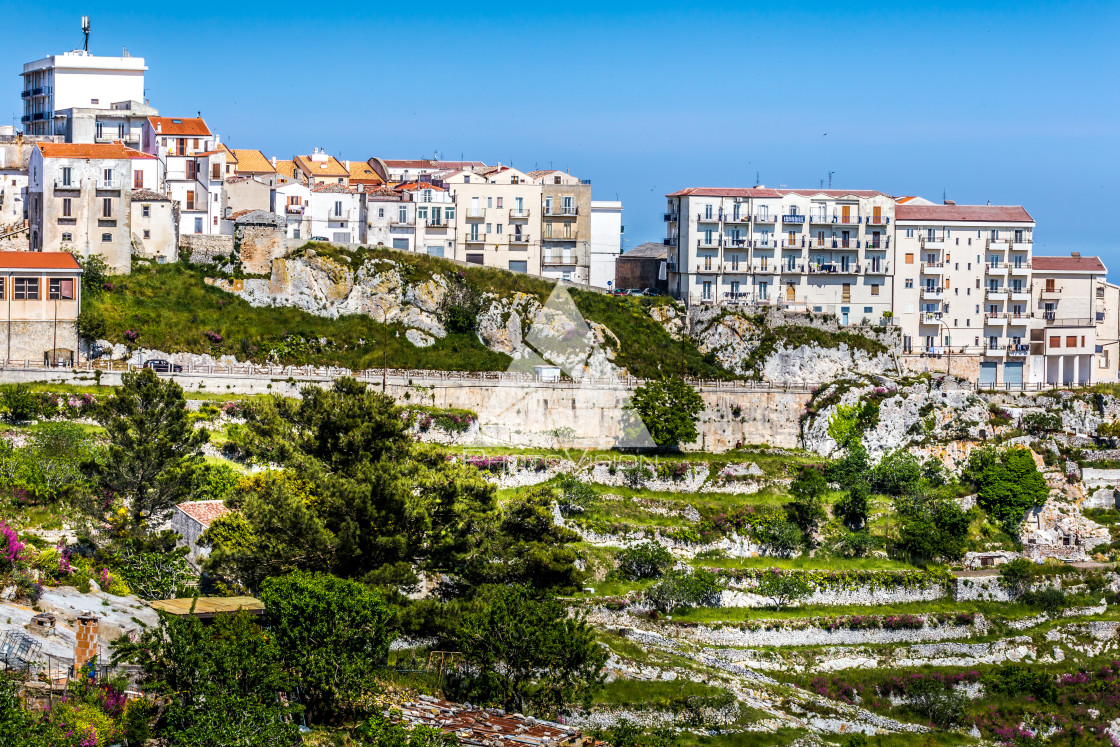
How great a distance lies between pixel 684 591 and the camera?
53000 millimetres

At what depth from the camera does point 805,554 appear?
2319 inches

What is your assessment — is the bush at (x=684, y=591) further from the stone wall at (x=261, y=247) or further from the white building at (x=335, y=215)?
the white building at (x=335, y=215)

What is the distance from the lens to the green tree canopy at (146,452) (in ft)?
157

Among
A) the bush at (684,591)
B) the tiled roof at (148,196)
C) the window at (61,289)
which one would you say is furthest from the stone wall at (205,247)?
the bush at (684,591)

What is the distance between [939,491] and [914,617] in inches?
466

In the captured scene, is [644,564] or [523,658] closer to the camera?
[523,658]

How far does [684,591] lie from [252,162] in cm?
4587

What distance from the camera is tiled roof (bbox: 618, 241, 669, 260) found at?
88.2 m

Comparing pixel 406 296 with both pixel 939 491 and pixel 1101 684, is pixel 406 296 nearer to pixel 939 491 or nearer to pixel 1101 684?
pixel 939 491

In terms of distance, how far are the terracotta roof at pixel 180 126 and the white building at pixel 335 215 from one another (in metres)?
7.04

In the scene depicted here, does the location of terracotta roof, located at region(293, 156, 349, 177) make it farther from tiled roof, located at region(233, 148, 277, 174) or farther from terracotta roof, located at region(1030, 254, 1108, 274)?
terracotta roof, located at region(1030, 254, 1108, 274)

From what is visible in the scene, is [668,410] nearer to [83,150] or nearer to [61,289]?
[61,289]

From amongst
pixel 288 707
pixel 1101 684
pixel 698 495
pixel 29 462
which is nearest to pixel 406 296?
pixel 698 495

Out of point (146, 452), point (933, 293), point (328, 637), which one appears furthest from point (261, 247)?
point (328, 637)
